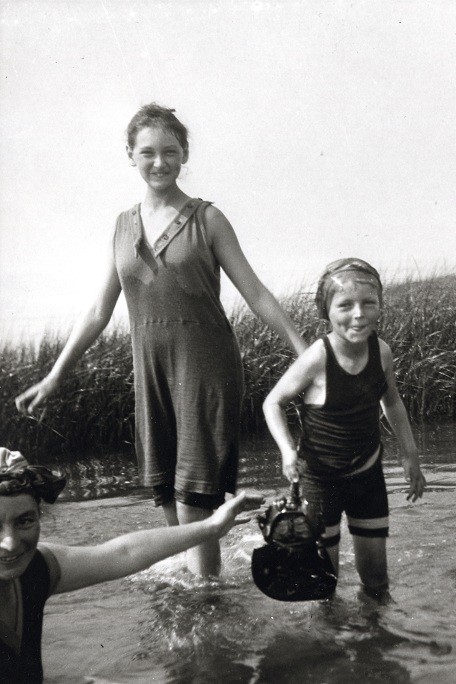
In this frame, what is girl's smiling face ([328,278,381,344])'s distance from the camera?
3.71 m

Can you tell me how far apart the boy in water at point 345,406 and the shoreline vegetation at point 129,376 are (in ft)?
14.1

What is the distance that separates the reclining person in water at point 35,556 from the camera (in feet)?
9.17

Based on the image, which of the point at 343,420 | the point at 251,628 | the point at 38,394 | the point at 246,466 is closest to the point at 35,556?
the point at 38,394

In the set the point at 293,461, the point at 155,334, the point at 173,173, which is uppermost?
the point at 173,173

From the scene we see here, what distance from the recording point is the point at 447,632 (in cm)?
371

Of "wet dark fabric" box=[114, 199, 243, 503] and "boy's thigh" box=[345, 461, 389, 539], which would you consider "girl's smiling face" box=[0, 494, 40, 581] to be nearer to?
"wet dark fabric" box=[114, 199, 243, 503]

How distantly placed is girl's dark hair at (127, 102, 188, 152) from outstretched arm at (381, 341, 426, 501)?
125 centimetres

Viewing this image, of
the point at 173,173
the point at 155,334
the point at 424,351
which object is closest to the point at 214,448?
the point at 155,334

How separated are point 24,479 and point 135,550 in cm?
45

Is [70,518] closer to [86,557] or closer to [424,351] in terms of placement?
[86,557]

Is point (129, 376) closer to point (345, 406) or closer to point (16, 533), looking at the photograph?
point (345, 406)

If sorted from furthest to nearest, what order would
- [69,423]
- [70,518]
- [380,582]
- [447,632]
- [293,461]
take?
[69,423]
[70,518]
[380,582]
[447,632]
[293,461]

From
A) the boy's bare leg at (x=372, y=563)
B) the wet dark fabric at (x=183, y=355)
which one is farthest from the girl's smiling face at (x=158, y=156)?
the boy's bare leg at (x=372, y=563)

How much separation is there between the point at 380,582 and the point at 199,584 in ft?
2.73
